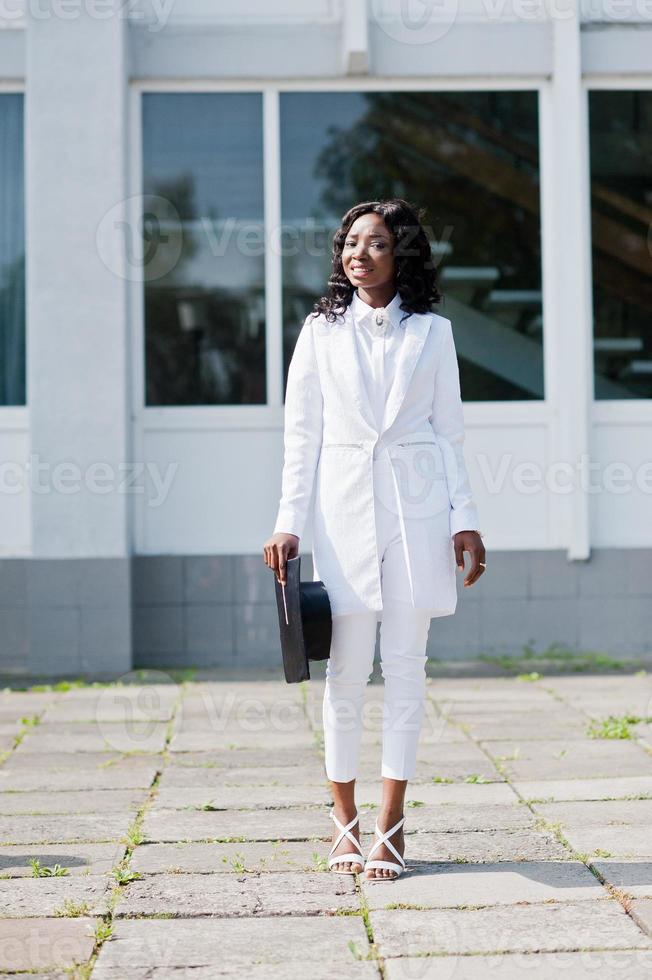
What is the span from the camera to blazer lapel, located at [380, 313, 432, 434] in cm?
329

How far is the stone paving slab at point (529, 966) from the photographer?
2.52 metres

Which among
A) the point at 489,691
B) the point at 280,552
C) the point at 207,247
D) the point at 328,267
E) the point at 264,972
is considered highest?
the point at 207,247

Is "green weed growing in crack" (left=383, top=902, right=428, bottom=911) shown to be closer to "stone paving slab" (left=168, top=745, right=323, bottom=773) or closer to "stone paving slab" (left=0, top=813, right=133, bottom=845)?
"stone paving slab" (left=0, top=813, right=133, bottom=845)

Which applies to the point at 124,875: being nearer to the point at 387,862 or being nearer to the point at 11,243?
the point at 387,862

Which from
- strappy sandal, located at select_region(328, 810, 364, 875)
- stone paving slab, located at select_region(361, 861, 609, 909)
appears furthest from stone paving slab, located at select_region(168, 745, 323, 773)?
stone paving slab, located at select_region(361, 861, 609, 909)

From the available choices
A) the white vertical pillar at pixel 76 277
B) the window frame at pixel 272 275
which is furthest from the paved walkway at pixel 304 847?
the window frame at pixel 272 275

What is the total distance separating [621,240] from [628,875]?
497 centimetres

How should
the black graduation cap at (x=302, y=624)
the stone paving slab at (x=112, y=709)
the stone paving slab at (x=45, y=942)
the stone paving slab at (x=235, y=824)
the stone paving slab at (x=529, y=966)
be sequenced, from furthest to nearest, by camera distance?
the stone paving slab at (x=112, y=709)
the stone paving slab at (x=235, y=824)
the black graduation cap at (x=302, y=624)
the stone paving slab at (x=45, y=942)
the stone paving slab at (x=529, y=966)

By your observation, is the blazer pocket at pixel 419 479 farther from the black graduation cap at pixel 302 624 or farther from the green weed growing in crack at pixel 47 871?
the green weed growing in crack at pixel 47 871

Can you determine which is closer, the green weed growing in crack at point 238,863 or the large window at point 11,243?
the green weed growing in crack at point 238,863

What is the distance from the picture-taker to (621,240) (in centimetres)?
741

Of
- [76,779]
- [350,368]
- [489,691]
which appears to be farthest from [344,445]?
[489,691]

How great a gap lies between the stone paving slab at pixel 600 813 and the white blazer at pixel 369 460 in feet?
3.05

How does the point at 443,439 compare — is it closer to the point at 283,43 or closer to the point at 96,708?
the point at 96,708
